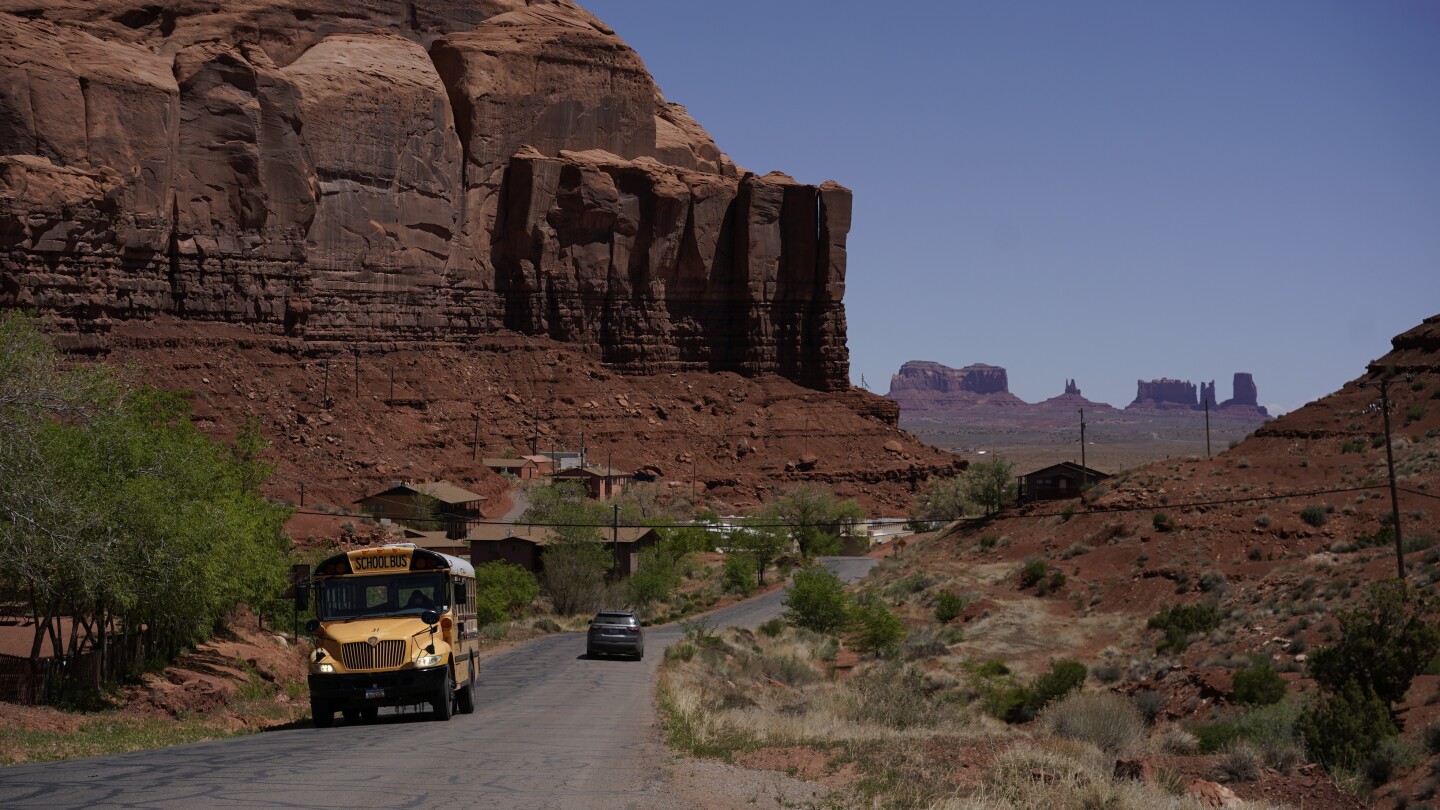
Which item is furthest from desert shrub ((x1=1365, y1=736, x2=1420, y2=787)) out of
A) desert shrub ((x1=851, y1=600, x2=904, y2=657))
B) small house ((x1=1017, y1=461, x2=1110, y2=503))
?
small house ((x1=1017, y1=461, x2=1110, y2=503))

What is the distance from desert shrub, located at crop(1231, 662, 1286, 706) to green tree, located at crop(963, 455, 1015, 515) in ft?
131

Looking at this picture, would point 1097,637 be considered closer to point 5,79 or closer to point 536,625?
point 536,625

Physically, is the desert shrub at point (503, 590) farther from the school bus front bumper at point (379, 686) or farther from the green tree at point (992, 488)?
the school bus front bumper at point (379, 686)

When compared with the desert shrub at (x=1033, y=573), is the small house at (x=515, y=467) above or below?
above

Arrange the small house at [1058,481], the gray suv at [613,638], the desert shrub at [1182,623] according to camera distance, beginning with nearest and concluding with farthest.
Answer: the gray suv at [613,638]
the desert shrub at [1182,623]
the small house at [1058,481]

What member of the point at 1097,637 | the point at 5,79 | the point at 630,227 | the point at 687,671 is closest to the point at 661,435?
the point at 630,227

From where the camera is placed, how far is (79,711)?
25.5 m

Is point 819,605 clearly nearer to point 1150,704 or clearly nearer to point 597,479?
point 1150,704

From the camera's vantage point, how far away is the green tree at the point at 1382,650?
2967 cm

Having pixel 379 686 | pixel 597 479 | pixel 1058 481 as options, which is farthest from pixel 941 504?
pixel 379 686

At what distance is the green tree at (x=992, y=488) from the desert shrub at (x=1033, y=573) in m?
16.6

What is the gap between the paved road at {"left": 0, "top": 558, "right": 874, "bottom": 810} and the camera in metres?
14.0

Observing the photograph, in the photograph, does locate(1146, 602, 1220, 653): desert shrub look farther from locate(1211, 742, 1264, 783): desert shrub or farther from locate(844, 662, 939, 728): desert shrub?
locate(1211, 742, 1264, 783): desert shrub

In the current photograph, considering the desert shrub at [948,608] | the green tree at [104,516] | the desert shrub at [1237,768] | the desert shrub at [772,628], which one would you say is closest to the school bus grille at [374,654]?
the green tree at [104,516]
